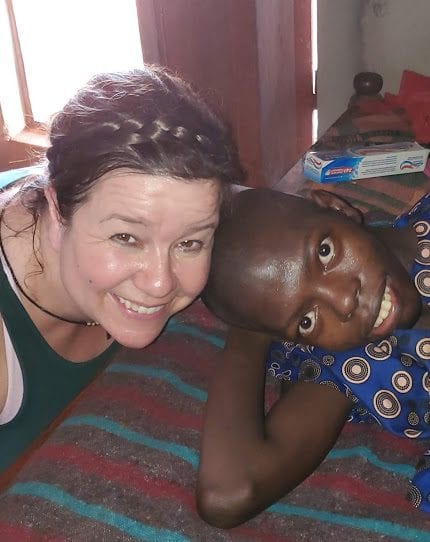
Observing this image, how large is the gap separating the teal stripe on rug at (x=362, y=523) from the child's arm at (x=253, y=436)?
0.08 ft

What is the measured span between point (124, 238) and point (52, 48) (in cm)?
169

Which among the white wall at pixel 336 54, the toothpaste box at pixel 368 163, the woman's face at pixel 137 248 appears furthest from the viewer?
the white wall at pixel 336 54

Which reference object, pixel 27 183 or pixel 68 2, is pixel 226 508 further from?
pixel 68 2

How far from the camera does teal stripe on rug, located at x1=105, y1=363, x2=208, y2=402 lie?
3.30 feet

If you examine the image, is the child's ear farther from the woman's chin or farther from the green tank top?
the green tank top

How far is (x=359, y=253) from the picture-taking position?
35.7 inches

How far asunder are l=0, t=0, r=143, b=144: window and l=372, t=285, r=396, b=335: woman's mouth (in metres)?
1.40

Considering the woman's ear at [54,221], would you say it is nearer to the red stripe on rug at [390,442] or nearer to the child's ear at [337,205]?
the child's ear at [337,205]

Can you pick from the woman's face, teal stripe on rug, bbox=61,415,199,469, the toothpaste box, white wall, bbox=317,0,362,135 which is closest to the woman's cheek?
the woman's face

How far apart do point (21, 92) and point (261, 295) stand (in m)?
1.65

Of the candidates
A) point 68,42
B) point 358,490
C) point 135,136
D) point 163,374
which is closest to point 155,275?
point 135,136

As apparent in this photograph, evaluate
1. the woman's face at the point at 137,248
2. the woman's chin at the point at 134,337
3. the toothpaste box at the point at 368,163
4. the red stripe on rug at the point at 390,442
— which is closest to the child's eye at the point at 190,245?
the woman's face at the point at 137,248

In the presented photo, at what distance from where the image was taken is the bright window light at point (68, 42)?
83.5 inches

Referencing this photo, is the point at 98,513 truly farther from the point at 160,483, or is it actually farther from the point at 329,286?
the point at 329,286
